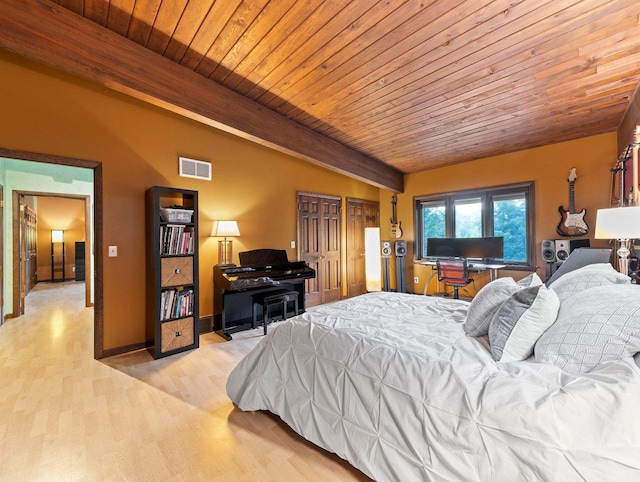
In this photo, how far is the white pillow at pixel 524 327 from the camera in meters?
1.38

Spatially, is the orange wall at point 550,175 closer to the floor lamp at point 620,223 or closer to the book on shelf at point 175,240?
the floor lamp at point 620,223

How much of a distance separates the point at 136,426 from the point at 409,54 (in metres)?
3.41

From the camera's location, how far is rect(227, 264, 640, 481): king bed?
3.22ft

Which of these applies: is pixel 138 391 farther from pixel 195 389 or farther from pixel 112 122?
pixel 112 122

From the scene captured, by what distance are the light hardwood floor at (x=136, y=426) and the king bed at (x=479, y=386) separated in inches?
6.2

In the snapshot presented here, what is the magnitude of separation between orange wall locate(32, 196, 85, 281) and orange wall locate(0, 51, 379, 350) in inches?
250

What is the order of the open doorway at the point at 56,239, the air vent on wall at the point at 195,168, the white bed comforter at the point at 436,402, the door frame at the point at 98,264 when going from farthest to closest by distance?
the open doorway at the point at 56,239 → the air vent on wall at the point at 195,168 → the door frame at the point at 98,264 → the white bed comforter at the point at 436,402

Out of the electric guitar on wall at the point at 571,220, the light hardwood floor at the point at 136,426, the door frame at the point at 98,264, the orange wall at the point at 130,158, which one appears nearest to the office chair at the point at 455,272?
the electric guitar on wall at the point at 571,220

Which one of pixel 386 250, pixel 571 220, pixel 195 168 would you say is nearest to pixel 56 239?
pixel 195 168

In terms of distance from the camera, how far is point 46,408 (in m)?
2.06

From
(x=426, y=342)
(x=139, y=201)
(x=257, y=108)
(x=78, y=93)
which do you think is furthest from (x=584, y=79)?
(x=78, y=93)

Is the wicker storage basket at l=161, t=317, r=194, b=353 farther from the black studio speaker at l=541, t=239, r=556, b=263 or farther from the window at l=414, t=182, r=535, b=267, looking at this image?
the black studio speaker at l=541, t=239, r=556, b=263

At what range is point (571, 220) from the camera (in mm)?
4066

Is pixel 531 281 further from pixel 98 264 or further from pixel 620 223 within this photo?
pixel 98 264
